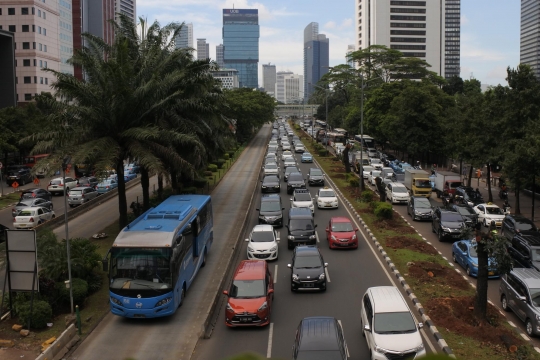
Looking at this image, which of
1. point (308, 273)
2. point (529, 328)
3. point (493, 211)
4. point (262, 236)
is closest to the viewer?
point (529, 328)

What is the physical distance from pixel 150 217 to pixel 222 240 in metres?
8.91

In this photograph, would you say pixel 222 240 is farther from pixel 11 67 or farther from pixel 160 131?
pixel 11 67

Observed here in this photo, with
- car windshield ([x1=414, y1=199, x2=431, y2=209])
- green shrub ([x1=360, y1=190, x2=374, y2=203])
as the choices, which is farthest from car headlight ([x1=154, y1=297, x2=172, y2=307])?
green shrub ([x1=360, y1=190, x2=374, y2=203])

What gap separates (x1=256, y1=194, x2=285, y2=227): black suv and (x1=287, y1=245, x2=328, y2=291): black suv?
10.2 meters

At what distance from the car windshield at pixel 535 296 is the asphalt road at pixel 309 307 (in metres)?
3.49

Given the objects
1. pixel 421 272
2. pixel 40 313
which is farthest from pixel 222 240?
pixel 40 313

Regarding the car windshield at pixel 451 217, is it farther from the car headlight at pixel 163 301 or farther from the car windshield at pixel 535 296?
the car headlight at pixel 163 301

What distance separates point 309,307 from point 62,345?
782 centimetres

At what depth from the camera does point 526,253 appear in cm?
2241

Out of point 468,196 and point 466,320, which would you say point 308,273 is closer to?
point 466,320

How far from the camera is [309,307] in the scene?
18734mm

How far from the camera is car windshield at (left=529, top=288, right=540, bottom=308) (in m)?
16.4

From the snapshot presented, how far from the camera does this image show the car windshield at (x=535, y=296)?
16359 millimetres

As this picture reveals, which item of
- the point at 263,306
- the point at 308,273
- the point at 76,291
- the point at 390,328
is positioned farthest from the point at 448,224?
the point at 76,291
